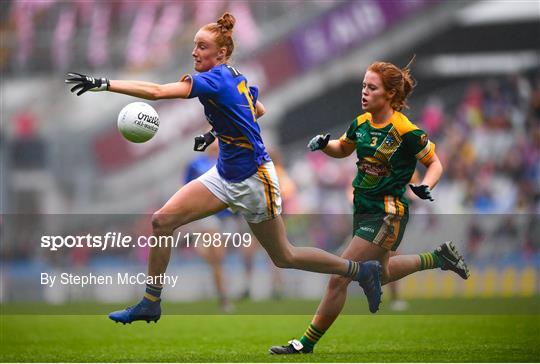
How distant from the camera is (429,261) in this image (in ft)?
23.1

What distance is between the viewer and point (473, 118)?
1828 cm

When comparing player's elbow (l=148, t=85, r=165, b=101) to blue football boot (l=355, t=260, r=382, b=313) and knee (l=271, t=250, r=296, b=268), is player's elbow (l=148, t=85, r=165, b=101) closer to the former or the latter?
knee (l=271, t=250, r=296, b=268)

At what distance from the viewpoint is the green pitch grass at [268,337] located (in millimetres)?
6398

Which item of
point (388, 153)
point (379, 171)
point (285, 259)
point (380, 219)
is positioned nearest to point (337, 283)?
point (285, 259)

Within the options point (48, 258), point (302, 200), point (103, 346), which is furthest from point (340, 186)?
point (103, 346)

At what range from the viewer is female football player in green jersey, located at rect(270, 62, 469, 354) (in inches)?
255

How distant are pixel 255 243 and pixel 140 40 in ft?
22.6

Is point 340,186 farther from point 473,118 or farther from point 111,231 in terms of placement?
point 111,231

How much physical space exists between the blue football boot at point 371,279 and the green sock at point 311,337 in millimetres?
417

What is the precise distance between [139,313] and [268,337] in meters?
1.87

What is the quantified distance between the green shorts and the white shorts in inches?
23.2

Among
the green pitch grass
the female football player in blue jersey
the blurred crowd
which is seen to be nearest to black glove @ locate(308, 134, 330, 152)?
the female football player in blue jersey

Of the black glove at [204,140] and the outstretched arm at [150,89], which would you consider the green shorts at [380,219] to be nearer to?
the black glove at [204,140]

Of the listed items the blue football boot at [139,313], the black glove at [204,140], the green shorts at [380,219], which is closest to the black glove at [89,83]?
the black glove at [204,140]
